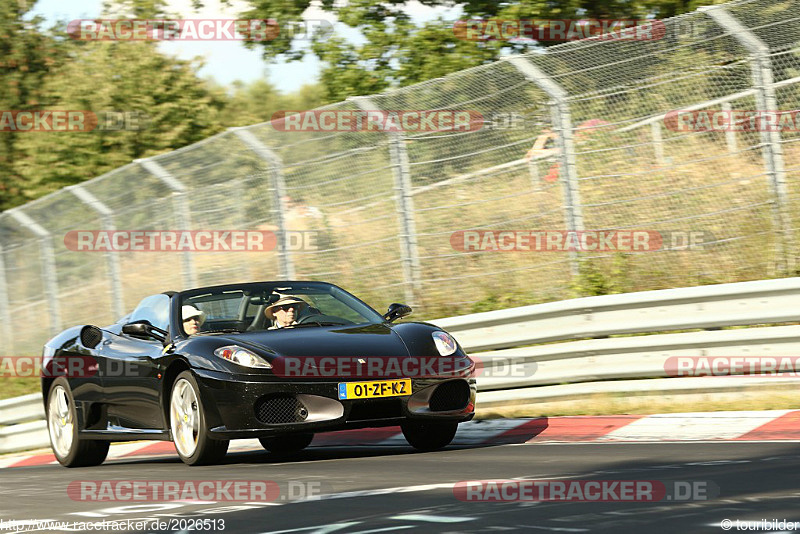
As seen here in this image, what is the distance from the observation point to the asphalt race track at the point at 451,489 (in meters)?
5.01

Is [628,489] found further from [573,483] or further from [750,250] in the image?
[750,250]

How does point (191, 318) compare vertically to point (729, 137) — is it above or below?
below

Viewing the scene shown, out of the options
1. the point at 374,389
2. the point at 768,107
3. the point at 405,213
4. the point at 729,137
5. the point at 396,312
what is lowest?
the point at 374,389

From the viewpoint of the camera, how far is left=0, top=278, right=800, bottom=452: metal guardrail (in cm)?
924

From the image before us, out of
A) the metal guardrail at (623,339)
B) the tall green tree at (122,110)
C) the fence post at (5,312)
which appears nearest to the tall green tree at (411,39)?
the tall green tree at (122,110)

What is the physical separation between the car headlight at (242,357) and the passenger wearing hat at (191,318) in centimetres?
74

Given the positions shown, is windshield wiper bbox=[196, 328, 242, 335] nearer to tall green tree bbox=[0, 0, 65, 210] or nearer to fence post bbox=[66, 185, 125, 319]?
fence post bbox=[66, 185, 125, 319]

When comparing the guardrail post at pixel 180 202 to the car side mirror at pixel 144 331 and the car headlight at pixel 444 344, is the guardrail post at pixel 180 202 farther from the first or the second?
the car headlight at pixel 444 344

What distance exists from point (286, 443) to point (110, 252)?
7820 millimetres

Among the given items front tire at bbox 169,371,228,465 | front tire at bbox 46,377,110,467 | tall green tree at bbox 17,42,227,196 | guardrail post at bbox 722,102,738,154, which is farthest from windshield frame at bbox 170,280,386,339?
tall green tree at bbox 17,42,227,196

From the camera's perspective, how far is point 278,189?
549 inches

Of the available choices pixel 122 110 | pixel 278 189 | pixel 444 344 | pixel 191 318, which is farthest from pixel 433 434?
pixel 122 110

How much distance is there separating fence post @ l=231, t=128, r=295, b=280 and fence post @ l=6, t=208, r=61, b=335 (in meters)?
5.15

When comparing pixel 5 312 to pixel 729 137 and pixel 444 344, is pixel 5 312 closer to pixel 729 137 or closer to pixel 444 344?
pixel 729 137
